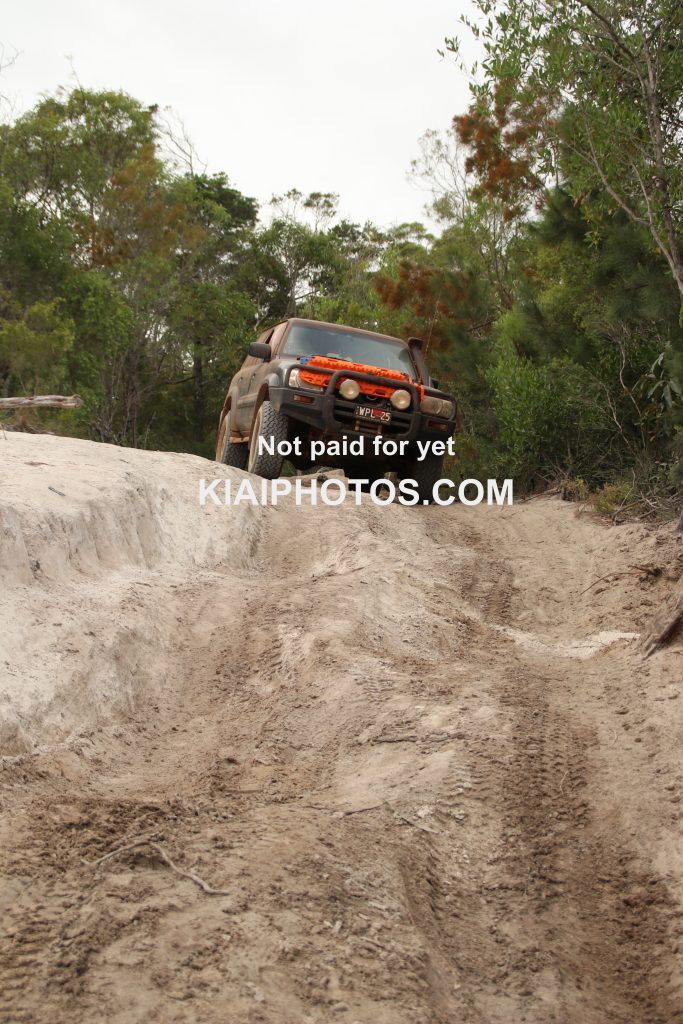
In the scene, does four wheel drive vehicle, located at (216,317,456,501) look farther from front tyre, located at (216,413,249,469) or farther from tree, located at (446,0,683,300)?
tree, located at (446,0,683,300)

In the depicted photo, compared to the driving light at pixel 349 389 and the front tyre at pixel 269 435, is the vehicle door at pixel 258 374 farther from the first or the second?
the driving light at pixel 349 389

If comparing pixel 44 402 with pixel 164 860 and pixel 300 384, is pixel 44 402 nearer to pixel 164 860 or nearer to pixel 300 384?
pixel 300 384

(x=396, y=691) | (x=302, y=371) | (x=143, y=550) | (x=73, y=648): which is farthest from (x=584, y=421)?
(x=73, y=648)

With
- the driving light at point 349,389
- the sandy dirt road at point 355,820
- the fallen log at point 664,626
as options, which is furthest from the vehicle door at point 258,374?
the fallen log at point 664,626

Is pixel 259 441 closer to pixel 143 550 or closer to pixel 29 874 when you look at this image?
pixel 143 550

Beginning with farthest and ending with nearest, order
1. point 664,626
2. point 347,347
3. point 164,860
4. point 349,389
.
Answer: point 347,347 → point 349,389 → point 664,626 → point 164,860

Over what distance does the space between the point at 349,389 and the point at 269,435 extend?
2.95ft

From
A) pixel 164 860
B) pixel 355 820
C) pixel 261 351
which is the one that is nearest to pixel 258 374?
pixel 261 351

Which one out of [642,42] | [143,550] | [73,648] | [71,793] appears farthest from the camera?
[642,42]

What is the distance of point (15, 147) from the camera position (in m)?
21.4

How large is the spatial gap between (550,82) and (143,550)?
17.6 ft

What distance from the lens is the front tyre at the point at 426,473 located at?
960cm

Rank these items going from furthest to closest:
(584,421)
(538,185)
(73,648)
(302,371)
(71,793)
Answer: (538,185)
(584,421)
(302,371)
(73,648)
(71,793)

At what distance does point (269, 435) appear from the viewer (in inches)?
354
